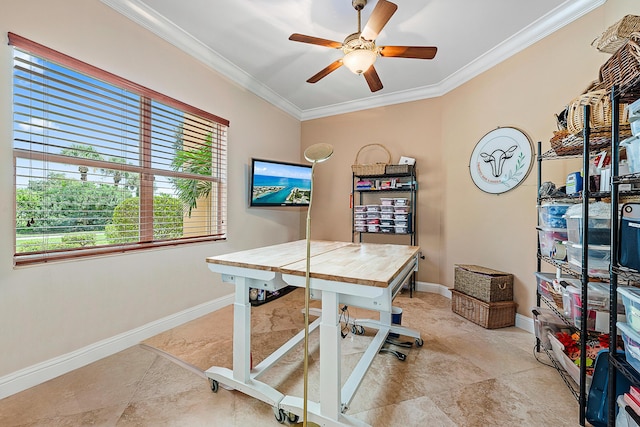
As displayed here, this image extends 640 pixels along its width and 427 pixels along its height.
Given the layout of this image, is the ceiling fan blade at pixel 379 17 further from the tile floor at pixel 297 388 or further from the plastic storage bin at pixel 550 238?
the tile floor at pixel 297 388

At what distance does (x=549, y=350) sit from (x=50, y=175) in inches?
→ 147

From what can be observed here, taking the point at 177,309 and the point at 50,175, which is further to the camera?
the point at 177,309

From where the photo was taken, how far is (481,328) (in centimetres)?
259

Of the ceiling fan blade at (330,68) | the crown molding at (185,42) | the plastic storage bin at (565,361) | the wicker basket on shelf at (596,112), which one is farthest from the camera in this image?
the ceiling fan blade at (330,68)

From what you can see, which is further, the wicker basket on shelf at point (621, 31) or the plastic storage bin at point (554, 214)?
the plastic storage bin at point (554, 214)

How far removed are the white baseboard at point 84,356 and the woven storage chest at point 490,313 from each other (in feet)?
9.22

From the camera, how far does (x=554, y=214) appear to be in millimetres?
1875

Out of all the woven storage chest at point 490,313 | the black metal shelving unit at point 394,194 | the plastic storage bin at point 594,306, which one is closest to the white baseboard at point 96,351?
the woven storage chest at point 490,313

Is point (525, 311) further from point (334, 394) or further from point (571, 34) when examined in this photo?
point (571, 34)

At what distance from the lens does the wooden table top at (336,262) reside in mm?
1279

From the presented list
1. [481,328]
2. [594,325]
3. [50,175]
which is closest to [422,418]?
[594,325]

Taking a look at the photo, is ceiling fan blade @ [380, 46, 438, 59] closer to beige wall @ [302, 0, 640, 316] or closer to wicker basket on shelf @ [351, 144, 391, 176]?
beige wall @ [302, 0, 640, 316]

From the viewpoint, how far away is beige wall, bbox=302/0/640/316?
2.30 m

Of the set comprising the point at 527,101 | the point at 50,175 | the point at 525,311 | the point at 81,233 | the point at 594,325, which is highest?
the point at 527,101
